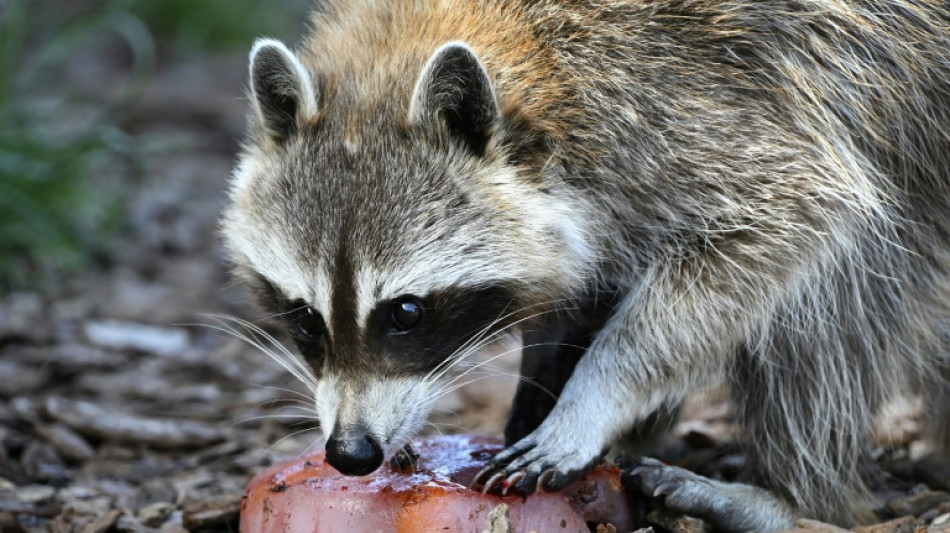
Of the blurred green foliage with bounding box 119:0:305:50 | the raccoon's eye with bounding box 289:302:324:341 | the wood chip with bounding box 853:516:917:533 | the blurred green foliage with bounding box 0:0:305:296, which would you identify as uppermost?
the blurred green foliage with bounding box 119:0:305:50

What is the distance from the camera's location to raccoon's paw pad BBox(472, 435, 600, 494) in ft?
14.4

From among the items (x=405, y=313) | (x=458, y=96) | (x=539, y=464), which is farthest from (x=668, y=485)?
(x=458, y=96)

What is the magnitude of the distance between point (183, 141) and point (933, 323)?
5866 mm

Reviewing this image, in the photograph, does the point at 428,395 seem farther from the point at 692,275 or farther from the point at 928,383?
the point at 928,383

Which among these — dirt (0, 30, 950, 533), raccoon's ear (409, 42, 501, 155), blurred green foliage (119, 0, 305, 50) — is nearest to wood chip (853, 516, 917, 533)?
dirt (0, 30, 950, 533)

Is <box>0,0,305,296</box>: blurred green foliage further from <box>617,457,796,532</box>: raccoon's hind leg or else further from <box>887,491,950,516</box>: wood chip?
<box>887,491,950,516</box>: wood chip

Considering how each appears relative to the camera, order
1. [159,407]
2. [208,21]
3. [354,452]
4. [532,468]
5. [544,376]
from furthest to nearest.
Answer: [208,21] → [159,407] → [544,376] → [532,468] → [354,452]

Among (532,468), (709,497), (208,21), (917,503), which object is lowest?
(917,503)

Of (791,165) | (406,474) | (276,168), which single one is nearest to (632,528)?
(406,474)

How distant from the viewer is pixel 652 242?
198 inches

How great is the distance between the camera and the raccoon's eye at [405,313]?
4508 mm

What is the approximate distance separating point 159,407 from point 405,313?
2.96m

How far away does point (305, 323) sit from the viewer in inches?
187

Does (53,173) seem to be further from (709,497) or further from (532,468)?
(709,497)
